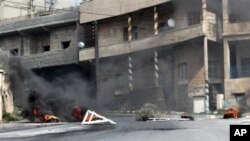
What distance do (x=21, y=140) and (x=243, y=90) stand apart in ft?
89.6

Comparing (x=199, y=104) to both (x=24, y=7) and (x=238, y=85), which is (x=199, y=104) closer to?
(x=238, y=85)

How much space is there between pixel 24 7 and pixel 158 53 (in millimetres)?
24930

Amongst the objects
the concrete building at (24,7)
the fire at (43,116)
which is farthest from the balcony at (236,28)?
the concrete building at (24,7)

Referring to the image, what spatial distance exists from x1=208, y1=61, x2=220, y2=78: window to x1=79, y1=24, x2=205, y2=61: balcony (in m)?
2.94

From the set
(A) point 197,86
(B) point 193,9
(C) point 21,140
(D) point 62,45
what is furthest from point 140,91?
(C) point 21,140

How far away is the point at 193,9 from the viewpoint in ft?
137


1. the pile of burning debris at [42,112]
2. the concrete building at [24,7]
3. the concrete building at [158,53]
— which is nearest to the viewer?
the pile of burning debris at [42,112]

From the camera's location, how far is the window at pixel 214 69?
40094 millimetres

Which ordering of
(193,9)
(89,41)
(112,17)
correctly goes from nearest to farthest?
(193,9)
(112,17)
(89,41)

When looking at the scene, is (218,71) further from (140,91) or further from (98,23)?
(98,23)

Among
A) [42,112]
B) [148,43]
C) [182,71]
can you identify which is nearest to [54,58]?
[148,43]

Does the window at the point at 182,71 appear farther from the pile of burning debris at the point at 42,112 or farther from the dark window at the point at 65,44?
the dark window at the point at 65,44

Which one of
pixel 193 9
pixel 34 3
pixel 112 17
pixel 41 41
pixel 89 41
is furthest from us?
pixel 34 3

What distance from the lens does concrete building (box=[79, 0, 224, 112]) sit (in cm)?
3988
